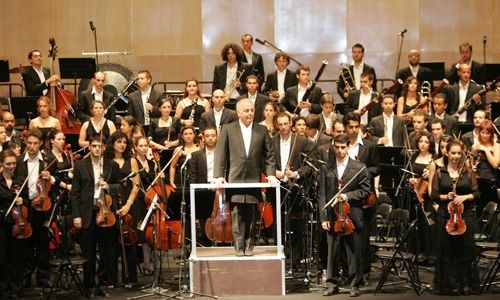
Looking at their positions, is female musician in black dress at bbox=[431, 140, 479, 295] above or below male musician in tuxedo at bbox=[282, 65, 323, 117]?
below

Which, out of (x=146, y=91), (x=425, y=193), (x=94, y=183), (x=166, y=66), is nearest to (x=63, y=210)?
(x=94, y=183)

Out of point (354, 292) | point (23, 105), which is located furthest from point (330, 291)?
point (23, 105)

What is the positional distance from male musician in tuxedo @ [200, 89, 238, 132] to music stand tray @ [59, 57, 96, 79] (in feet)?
8.47

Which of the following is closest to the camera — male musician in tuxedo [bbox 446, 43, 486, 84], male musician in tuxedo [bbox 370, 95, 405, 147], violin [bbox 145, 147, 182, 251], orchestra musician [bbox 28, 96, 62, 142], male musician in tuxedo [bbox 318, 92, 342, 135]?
violin [bbox 145, 147, 182, 251]

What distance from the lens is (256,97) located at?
11102 millimetres

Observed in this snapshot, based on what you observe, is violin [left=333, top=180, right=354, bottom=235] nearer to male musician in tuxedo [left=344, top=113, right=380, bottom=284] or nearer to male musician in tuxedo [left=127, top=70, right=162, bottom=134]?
male musician in tuxedo [left=344, top=113, right=380, bottom=284]

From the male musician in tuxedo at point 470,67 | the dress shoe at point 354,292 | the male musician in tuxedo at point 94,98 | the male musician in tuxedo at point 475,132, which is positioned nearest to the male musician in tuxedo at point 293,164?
the dress shoe at point 354,292

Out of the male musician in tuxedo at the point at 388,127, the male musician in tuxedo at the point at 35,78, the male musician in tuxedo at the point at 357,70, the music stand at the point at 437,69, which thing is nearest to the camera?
the male musician in tuxedo at the point at 388,127

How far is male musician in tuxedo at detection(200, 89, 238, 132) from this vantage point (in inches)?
405

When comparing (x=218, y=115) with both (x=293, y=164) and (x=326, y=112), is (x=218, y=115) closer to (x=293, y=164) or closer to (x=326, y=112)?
(x=326, y=112)

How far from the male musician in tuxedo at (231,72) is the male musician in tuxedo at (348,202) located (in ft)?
11.4

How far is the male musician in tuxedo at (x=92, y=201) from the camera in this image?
28.0 ft

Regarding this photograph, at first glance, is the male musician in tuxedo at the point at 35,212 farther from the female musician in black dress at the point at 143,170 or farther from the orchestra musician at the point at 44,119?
the orchestra musician at the point at 44,119

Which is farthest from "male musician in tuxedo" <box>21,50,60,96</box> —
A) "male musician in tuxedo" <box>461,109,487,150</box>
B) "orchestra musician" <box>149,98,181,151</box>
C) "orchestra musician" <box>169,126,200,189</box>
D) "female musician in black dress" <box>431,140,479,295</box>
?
"female musician in black dress" <box>431,140,479,295</box>
